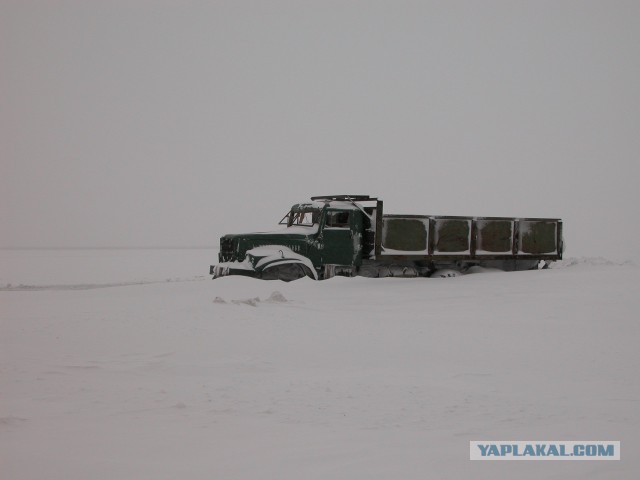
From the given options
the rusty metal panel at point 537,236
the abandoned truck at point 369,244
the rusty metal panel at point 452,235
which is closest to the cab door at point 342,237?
the abandoned truck at point 369,244

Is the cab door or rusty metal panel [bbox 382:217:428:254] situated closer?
the cab door

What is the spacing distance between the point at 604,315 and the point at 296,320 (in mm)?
5316

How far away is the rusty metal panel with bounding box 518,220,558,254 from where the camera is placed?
1903 cm

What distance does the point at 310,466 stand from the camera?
15.0 ft

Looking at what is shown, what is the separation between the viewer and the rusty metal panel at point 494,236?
714 inches

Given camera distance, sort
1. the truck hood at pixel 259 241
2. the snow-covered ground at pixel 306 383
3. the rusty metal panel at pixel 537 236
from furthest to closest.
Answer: the rusty metal panel at pixel 537 236, the truck hood at pixel 259 241, the snow-covered ground at pixel 306 383

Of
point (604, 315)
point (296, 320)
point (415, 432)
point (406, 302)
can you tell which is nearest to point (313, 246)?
point (406, 302)

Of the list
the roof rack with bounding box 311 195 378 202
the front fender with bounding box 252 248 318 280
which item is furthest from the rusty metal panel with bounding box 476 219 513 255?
the front fender with bounding box 252 248 318 280

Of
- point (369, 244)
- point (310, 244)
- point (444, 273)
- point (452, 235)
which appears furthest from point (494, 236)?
point (310, 244)

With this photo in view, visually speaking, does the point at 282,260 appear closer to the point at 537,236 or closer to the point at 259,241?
the point at 259,241

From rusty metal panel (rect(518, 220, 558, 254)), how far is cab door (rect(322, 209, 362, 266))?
5.45 metres

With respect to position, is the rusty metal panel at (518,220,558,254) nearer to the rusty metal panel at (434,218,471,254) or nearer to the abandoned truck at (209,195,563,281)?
the abandoned truck at (209,195,563,281)

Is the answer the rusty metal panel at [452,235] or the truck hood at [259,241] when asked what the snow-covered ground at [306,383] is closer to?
the truck hood at [259,241]

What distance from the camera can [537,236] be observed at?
19.3 meters
